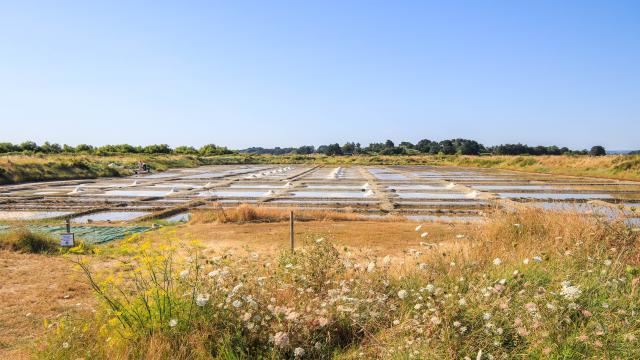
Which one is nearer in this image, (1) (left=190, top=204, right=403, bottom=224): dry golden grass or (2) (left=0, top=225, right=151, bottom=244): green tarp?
(2) (left=0, top=225, right=151, bottom=244): green tarp

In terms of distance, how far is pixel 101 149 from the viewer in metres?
91.1

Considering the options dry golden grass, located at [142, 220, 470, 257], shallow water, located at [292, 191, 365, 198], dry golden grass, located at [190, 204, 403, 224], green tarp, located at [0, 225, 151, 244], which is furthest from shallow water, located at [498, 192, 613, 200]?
green tarp, located at [0, 225, 151, 244]

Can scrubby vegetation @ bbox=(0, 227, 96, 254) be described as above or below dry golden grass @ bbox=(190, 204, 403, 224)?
above

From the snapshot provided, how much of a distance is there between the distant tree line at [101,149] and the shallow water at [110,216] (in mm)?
61028

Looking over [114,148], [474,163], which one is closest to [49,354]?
[474,163]

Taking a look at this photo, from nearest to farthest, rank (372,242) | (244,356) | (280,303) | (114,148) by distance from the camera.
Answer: (244,356) < (280,303) < (372,242) < (114,148)

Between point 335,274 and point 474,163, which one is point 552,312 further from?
point 474,163

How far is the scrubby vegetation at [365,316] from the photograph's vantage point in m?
3.21

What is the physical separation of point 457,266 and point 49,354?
3.89m

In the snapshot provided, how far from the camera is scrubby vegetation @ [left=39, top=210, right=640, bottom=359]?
3.21 metres

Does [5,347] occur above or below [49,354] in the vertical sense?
below

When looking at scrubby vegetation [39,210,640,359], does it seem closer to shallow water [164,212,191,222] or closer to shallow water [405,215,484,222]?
shallow water [405,215,484,222]

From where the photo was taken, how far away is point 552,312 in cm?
334

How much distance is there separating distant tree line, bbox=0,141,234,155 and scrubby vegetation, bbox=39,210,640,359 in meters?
75.0
